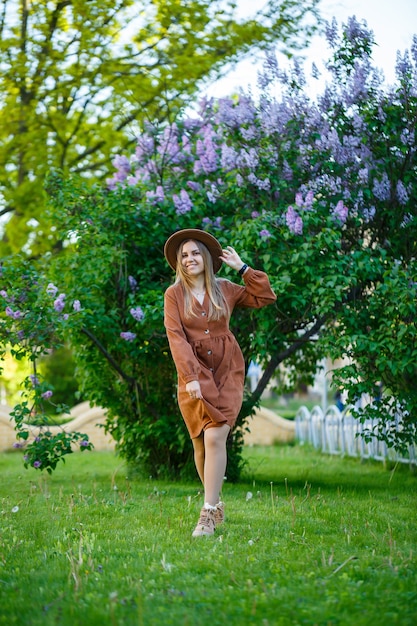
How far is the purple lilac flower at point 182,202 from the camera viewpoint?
8.29 m

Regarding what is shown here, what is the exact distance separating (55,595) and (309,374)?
22.1ft

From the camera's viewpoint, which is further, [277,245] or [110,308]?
[110,308]

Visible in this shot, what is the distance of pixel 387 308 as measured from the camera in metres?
7.38

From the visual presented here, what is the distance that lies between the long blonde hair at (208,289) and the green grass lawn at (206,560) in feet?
4.40

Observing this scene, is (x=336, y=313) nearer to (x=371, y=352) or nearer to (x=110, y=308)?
(x=371, y=352)

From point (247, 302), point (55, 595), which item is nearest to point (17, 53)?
point (247, 302)

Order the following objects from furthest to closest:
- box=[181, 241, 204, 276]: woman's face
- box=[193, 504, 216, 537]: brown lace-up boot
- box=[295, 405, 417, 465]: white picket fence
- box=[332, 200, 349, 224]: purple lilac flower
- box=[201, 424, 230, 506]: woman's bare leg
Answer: box=[295, 405, 417, 465]: white picket fence < box=[332, 200, 349, 224]: purple lilac flower < box=[181, 241, 204, 276]: woman's face < box=[201, 424, 230, 506]: woman's bare leg < box=[193, 504, 216, 537]: brown lace-up boot

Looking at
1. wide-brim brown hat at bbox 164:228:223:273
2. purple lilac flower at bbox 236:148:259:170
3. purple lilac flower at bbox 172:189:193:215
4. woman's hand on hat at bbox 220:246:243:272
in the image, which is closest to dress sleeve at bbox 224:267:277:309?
woman's hand on hat at bbox 220:246:243:272

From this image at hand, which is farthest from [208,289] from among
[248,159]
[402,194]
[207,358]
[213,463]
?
[402,194]

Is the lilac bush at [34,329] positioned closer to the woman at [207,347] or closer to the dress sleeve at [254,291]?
the woman at [207,347]

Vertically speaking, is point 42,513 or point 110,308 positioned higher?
point 110,308

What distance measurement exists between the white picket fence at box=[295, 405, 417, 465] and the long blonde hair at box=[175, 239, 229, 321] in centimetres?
510

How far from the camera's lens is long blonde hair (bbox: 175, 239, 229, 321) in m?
5.65

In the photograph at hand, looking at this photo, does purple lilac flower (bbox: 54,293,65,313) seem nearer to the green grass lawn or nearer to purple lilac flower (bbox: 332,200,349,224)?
the green grass lawn
